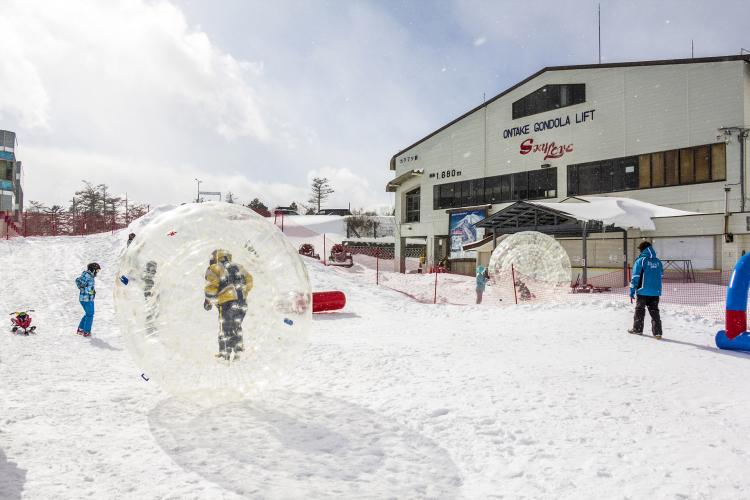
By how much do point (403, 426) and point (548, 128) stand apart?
24128 millimetres

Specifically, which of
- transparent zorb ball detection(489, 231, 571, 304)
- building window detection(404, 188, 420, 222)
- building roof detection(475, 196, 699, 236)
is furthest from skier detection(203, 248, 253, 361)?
building window detection(404, 188, 420, 222)

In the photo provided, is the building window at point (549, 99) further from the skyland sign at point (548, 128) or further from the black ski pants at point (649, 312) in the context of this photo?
the black ski pants at point (649, 312)

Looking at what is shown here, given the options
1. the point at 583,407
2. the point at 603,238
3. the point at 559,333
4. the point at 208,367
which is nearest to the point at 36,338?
the point at 208,367

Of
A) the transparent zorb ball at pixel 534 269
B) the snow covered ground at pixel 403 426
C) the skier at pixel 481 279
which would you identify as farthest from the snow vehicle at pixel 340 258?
the snow covered ground at pixel 403 426

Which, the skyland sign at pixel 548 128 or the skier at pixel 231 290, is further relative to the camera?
the skyland sign at pixel 548 128

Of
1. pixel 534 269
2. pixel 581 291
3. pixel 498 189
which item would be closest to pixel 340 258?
pixel 498 189

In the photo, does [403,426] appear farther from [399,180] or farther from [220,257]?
[399,180]

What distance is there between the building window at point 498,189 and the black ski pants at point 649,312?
17.4 m

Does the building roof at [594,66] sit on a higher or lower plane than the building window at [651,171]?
higher

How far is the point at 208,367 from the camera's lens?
4.47m

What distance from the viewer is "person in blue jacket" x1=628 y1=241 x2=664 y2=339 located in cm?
845

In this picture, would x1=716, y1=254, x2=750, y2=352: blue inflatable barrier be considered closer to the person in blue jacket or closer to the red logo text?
the person in blue jacket

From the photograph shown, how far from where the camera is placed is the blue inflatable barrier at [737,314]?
7.50 metres

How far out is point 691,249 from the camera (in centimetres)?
1983
